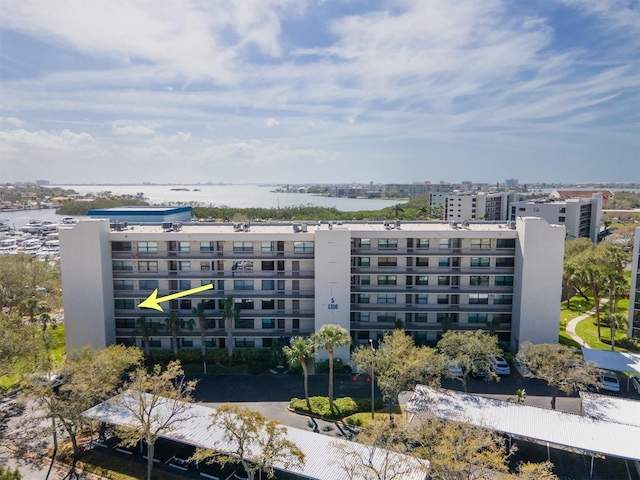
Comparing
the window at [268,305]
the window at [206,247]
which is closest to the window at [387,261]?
the window at [268,305]

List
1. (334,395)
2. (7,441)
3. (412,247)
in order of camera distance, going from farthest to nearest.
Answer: (412,247) < (334,395) < (7,441)

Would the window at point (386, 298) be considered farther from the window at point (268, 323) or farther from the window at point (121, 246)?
the window at point (121, 246)

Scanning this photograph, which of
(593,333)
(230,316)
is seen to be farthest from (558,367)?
(230,316)

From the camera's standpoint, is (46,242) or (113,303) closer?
(113,303)

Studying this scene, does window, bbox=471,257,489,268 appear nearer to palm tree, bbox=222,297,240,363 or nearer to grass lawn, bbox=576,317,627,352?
grass lawn, bbox=576,317,627,352

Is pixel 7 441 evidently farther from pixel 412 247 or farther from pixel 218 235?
pixel 412 247

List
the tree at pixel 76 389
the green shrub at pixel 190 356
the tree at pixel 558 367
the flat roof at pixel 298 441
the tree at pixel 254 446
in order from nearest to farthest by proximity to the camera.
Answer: the tree at pixel 254 446
the flat roof at pixel 298 441
the tree at pixel 76 389
the tree at pixel 558 367
the green shrub at pixel 190 356

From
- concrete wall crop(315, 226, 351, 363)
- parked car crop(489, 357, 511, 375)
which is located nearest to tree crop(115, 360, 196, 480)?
concrete wall crop(315, 226, 351, 363)

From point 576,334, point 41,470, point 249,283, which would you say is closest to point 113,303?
point 249,283
